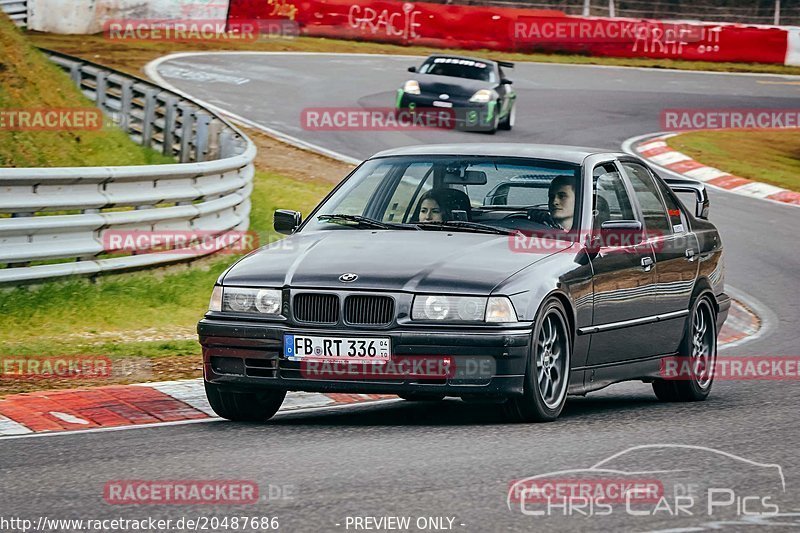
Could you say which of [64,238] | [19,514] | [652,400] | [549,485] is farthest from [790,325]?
[19,514]

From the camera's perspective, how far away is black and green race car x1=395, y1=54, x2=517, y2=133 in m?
24.8

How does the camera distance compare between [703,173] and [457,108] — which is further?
[457,108]

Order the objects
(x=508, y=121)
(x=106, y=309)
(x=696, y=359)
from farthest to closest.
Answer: (x=508, y=121) < (x=106, y=309) < (x=696, y=359)

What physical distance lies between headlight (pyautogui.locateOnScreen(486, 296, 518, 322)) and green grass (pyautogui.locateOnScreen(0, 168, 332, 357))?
11.5 ft

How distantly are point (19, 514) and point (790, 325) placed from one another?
9780mm

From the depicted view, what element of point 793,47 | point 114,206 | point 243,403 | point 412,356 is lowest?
point 793,47

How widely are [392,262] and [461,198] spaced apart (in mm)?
1111

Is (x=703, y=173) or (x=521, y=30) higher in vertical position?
(x=521, y=30)

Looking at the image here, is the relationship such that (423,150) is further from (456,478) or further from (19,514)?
(19,514)

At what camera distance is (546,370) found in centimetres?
755

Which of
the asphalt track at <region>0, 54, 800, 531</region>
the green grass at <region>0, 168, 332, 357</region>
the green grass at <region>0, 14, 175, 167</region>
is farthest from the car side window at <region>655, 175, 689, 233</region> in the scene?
the green grass at <region>0, 14, 175, 167</region>

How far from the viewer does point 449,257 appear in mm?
7477

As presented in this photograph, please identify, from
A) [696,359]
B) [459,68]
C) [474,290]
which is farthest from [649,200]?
[459,68]

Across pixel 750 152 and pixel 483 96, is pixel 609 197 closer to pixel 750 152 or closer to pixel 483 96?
pixel 483 96
